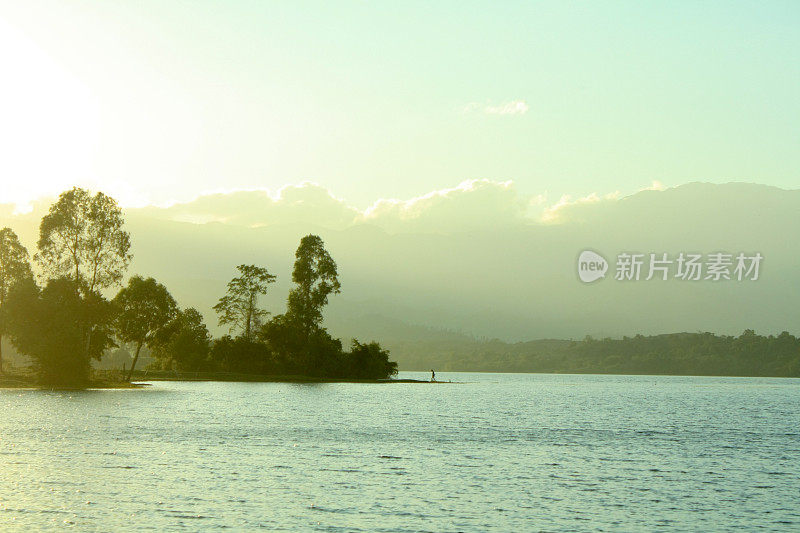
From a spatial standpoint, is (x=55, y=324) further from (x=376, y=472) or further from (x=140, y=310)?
(x=376, y=472)

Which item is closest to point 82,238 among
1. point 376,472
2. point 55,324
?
point 55,324

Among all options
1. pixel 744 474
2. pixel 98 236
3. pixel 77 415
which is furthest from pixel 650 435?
pixel 98 236

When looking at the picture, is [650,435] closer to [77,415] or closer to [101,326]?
[77,415]

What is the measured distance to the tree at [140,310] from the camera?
167125 millimetres

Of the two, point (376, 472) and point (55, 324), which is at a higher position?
point (55, 324)

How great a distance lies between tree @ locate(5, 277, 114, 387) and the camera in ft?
434

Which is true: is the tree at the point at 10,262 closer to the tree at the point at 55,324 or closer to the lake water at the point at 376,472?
the tree at the point at 55,324

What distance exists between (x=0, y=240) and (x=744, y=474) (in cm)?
13759

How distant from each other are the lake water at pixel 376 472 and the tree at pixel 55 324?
25.6m

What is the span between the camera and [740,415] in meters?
138

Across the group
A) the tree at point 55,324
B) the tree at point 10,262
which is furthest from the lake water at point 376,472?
the tree at point 10,262

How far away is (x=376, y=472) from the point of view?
5797 cm

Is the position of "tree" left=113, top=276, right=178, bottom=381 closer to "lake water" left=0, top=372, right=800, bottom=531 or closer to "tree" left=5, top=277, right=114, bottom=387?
"tree" left=5, top=277, right=114, bottom=387

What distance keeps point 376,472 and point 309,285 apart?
137 metres
